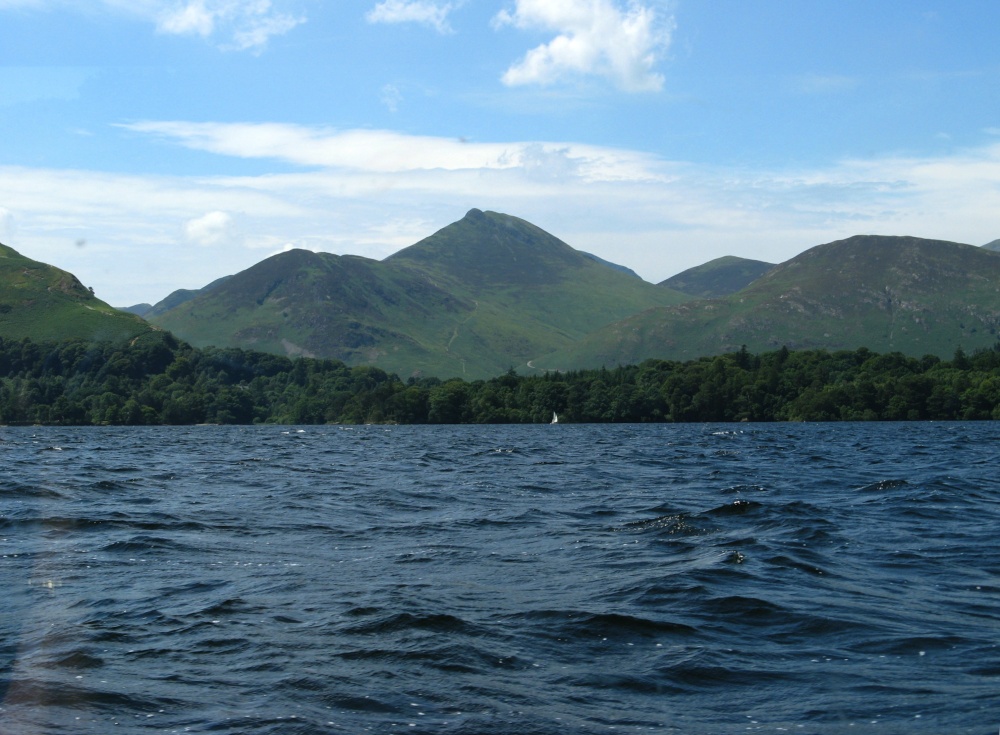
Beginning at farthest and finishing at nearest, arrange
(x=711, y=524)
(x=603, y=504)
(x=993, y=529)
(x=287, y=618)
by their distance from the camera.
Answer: (x=603, y=504) < (x=711, y=524) < (x=993, y=529) < (x=287, y=618)

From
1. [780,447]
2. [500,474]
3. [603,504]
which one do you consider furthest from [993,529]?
[780,447]

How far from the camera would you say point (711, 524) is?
30.0 metres

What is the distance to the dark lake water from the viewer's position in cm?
1290

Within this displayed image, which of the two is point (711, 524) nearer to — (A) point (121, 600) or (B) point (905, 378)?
(A) point (121, 600)

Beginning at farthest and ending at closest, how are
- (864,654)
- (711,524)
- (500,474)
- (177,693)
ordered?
(500,474) < (711,524) < (864,654) < (177,693)

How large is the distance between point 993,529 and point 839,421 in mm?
169032

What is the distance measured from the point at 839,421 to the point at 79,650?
187561mm

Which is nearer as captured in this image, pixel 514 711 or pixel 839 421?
pixel 514 711

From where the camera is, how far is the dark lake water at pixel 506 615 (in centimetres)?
1290

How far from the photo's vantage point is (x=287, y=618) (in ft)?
59.0

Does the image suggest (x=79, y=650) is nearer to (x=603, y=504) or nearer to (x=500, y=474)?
(x=603, y=504)

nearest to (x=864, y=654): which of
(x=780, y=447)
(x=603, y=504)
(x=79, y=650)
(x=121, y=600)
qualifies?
(x=79, y=650)

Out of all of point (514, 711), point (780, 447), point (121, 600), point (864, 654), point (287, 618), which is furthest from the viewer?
point (780, 447)

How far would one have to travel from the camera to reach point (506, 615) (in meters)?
18.1
